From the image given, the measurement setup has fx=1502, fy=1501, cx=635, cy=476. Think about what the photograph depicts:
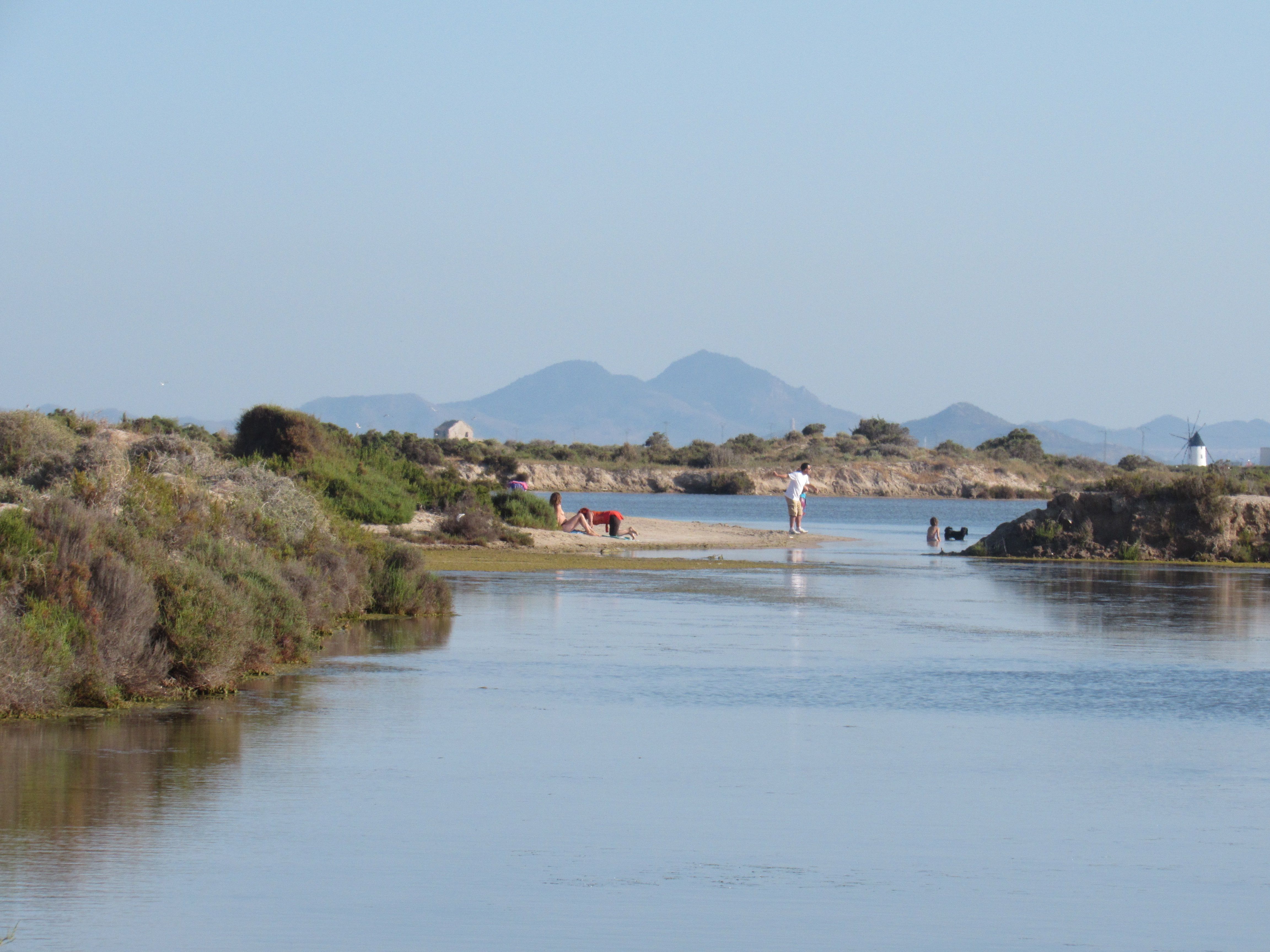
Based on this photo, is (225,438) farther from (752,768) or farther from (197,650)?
(752,768)

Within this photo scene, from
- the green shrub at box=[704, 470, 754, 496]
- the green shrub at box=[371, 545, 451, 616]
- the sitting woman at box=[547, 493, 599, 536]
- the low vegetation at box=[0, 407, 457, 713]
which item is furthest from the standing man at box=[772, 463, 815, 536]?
the green shrub at box=[704, 470, 754, 496]

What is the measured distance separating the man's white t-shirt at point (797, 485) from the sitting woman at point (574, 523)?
223 inches

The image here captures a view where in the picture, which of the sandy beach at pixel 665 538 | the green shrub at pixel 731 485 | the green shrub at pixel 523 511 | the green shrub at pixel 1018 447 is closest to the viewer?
the sandy beach at pixel 665 538

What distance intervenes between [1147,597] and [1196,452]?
17014cm

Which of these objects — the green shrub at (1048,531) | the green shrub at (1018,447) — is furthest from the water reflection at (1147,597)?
the green shrub at (1018,447)

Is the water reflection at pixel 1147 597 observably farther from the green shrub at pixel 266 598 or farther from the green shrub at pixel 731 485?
the green shrub at pixel 731 485

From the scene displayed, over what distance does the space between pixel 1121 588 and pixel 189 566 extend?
1775 cm

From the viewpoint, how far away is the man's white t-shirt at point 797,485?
133 feet

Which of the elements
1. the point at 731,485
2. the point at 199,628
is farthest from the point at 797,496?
the point at 731,485

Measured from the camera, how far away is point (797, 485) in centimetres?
4081

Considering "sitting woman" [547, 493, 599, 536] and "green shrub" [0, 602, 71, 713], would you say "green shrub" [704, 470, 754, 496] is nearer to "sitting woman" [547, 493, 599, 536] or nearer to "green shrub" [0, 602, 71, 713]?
"sitting woman" [547, 493, 599, 536]

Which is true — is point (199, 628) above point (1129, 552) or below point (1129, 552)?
above

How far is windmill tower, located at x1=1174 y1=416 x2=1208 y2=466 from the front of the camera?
146875 mm

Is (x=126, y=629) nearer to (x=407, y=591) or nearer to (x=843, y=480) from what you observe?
(x=407, y=591)
